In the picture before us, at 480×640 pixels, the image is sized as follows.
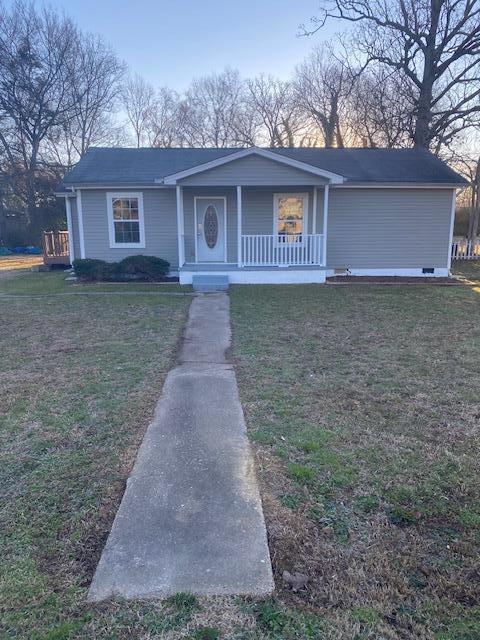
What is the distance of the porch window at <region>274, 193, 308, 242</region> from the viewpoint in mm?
13258

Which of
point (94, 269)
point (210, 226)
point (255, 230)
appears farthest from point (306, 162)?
point (94, 269)

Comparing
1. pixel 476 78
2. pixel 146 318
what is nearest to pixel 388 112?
pixel 476 78

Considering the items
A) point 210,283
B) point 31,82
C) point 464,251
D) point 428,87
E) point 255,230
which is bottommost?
point 210,283

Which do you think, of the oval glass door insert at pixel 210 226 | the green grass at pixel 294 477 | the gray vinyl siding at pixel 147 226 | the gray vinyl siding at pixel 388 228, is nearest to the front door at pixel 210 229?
the oval glass door insert at pixel 210 226

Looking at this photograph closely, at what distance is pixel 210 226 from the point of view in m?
13.5

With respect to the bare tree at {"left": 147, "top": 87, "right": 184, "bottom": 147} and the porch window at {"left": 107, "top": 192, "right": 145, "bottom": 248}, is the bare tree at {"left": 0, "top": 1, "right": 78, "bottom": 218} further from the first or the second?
the porch window at {"left": 107, "top": 192, "right": 145, "bottom": 248}

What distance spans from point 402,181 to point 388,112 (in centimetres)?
1287

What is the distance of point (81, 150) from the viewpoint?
31.4m

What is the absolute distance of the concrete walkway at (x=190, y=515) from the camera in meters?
2.07

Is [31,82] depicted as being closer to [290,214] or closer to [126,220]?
[126,220]

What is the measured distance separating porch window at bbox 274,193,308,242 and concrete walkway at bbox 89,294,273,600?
32.6 feet

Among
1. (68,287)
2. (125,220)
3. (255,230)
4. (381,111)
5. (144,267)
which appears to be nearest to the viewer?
(68,287)

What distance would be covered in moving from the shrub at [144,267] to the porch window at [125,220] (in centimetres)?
84

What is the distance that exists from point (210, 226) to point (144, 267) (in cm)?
243
